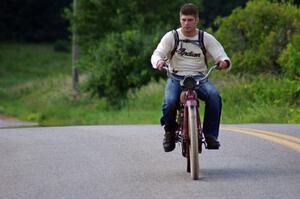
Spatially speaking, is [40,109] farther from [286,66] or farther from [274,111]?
[274,111]

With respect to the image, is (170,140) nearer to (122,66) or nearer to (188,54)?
(188,54)

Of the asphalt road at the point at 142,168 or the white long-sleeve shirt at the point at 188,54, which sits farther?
the white long-sleeve shirt at the point at 188,54

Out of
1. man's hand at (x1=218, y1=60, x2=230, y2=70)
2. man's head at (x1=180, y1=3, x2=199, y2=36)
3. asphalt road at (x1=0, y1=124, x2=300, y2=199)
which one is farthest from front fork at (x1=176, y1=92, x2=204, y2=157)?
man's head at (x1=180, y1=3, x2=199, y2=36)

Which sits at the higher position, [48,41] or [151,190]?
[151,190]

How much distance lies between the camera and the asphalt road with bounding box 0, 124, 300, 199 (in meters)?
9.11

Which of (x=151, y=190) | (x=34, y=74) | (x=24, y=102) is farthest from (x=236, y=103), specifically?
(x=34, y=74)

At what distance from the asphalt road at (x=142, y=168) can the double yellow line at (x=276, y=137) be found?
1 centimetres

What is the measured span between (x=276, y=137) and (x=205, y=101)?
3726 mm

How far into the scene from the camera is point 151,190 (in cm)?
921

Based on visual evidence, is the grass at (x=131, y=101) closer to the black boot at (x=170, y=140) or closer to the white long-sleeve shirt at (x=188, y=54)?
the black boot at (x=170, y=140)

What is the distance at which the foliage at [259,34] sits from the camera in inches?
1171

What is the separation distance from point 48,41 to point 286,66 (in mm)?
66735

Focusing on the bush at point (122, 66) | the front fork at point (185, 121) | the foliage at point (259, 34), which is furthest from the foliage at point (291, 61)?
the front fork at point (185, 121)

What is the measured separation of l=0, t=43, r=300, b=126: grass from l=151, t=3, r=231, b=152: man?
1009 cm
